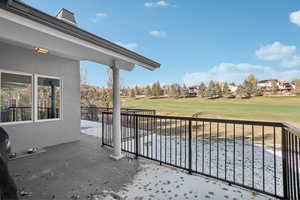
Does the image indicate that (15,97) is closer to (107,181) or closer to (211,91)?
(107,181)

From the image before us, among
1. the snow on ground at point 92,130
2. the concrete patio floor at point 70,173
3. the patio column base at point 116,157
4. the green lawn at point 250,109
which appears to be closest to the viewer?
the concrete patio floor at point 70,173

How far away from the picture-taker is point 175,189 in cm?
214

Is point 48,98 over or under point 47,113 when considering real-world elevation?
over

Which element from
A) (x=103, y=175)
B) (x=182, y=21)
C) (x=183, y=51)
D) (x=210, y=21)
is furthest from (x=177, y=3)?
(x=183, y=51)

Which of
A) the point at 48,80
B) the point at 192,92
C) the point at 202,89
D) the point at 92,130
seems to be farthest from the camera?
the point at 192,92

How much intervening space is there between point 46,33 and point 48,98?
328 centimetres

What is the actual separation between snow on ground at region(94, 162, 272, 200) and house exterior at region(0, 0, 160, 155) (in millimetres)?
1204

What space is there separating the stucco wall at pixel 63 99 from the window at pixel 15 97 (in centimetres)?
20

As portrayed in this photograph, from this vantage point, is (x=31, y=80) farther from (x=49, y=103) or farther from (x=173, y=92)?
(x=173, y=92)

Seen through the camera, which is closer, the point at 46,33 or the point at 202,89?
the point at 46,33

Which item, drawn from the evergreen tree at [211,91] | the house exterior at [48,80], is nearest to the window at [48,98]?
the house exterior at [48,80]

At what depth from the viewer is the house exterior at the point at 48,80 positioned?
2.16 metres

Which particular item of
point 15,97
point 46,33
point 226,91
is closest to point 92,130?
point 15,97

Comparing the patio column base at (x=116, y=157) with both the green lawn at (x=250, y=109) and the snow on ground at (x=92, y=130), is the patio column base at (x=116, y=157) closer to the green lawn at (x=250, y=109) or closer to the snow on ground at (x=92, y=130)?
the snow on ground at (x=92, y=130)
